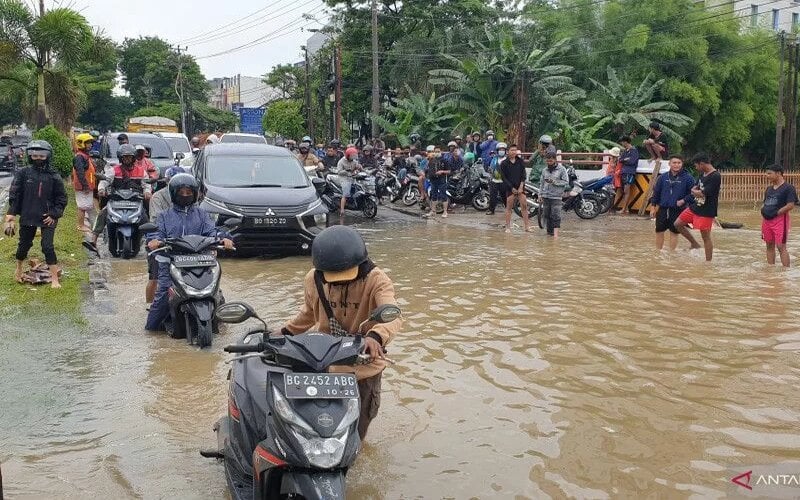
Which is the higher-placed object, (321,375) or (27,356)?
(321,375)

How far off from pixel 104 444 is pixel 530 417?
107 inches

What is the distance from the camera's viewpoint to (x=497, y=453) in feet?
16.3

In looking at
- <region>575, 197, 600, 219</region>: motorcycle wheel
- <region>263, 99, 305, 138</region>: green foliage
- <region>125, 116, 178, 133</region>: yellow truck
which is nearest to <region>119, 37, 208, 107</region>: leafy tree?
<region>263, 99, 305, 138</region>: green foliage

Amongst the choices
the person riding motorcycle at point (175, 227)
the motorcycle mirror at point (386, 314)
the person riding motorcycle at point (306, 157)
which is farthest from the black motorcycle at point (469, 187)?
the motorcycle mirror at point (386, 314)

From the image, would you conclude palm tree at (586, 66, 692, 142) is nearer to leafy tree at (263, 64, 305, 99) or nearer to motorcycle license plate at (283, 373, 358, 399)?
motorcycle license plate at (283, 373, 358, 399)

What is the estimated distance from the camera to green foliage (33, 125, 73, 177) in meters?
19.0

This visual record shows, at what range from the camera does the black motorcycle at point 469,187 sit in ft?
64.1

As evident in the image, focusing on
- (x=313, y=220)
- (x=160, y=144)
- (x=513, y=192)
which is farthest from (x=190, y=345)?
(x=160, y=144)

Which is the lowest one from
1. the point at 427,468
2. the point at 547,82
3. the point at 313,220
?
the point at 427,468

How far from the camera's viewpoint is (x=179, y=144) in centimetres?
2336

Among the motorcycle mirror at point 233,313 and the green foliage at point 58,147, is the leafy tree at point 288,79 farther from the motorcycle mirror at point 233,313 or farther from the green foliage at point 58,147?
the motorcycle mirror at point 233,313

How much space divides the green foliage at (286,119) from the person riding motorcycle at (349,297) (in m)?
51.2

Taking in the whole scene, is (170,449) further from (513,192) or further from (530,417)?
(513,192)

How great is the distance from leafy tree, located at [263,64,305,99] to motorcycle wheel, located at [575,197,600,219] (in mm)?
41238
